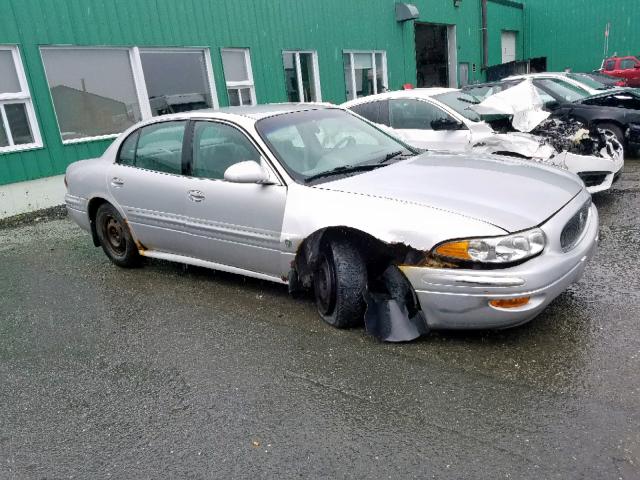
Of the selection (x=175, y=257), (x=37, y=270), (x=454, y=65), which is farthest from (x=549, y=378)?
(x=454, y=65)

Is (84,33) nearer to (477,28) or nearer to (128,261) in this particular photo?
(128,261)

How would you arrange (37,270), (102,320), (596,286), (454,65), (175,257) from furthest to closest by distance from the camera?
(454,65) → (37,270) → (175,257) → (102,320) → (596,286)

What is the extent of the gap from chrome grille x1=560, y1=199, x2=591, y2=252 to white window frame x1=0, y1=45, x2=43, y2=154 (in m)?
7.78

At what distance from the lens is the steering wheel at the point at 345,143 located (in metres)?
4.11

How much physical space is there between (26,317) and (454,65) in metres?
19.0

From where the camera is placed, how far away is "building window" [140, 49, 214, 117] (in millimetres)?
9617

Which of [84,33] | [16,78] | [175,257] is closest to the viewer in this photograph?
[175,257]

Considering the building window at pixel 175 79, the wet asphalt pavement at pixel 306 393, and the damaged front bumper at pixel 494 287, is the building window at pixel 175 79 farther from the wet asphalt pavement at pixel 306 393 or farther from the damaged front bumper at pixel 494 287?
the damaged front bumper at pixel 494 287

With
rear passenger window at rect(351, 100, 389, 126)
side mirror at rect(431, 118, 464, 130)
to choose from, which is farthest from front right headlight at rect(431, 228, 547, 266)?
rear passenger window at rect(351, 100, 389, 126)

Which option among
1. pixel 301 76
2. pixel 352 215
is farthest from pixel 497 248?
pixel 301 76

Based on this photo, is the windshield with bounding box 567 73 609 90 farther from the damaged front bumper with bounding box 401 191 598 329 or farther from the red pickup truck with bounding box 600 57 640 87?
the red pickup truck with bounding box 600 57 640 87

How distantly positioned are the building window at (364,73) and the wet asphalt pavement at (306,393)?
36.2 ft

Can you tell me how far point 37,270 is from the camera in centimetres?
548

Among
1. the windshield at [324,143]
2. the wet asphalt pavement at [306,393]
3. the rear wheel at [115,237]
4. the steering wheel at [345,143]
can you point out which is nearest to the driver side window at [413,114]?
the windshield at [324,143]
